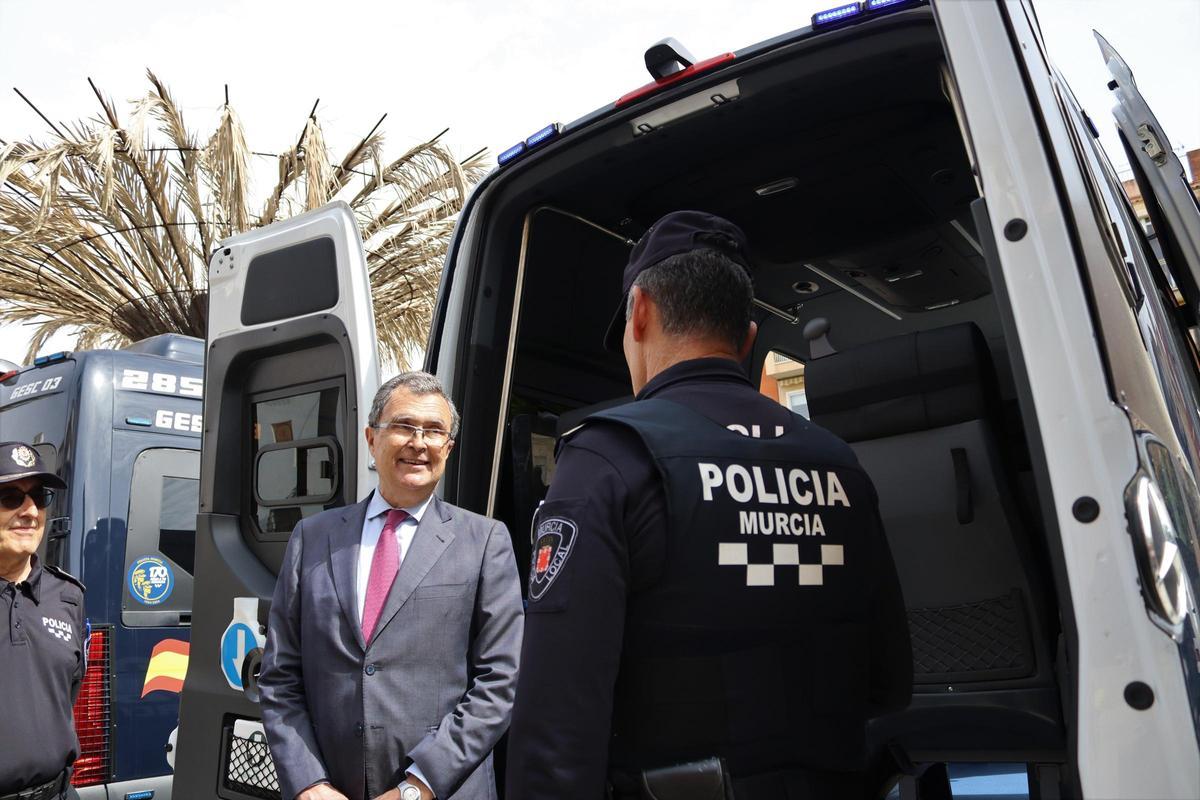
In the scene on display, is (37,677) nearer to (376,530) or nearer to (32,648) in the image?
(32,648)

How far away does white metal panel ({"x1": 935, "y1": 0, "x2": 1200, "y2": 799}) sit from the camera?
4.06 ft

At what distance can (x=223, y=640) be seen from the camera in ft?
9.25

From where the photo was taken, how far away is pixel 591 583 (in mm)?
1359

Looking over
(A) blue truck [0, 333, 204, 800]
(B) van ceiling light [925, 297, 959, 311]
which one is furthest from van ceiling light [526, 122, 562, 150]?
(A) blue truck [0, 333, 204, 800]

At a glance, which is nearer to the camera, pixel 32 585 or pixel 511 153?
pixel 511 153

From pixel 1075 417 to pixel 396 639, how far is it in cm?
155

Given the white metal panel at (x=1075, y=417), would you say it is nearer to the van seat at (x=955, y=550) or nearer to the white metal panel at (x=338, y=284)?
the van seat at (x=955, y=550)

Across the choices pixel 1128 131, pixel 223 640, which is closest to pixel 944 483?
pixel 1128 131

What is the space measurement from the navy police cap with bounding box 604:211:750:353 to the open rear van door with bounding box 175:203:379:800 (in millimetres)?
1236

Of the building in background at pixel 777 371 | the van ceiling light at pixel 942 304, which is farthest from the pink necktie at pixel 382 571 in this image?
the van ceiling light at pixel 942 304

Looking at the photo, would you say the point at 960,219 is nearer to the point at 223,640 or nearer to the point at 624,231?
the point at 624,231

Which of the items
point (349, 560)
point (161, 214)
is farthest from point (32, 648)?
point (161, 214)

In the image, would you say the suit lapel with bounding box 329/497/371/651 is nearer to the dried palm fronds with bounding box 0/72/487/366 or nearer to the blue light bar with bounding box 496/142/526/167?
the blue light bar with bounding box 496/142/526/167

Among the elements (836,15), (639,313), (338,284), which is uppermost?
(836,15)
